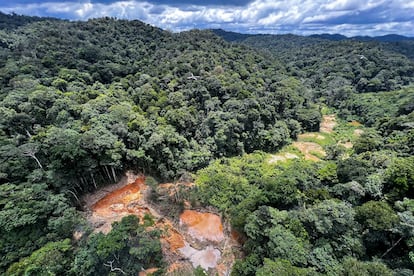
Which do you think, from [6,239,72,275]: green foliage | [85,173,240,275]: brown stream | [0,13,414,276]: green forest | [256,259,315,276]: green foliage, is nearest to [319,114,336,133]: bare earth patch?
[0,13,414,276]: green forest

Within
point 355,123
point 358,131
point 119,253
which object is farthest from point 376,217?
point 355,123

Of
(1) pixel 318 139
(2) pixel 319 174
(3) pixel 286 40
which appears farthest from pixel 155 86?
(3) pixel 286 40

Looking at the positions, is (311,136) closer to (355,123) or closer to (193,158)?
(355,123)

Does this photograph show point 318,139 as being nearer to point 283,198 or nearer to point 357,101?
point 357,101

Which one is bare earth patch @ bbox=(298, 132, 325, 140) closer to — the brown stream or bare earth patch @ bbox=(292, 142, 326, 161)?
bare earth patch @ bbox=(292, 142, 326, 161)

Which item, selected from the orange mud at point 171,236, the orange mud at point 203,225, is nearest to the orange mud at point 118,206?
the orange mud at point 171,236

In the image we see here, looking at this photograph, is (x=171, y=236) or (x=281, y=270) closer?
(x=281, y=270)

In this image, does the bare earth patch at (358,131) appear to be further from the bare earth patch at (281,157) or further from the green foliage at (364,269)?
the green foliage at (364,269)
